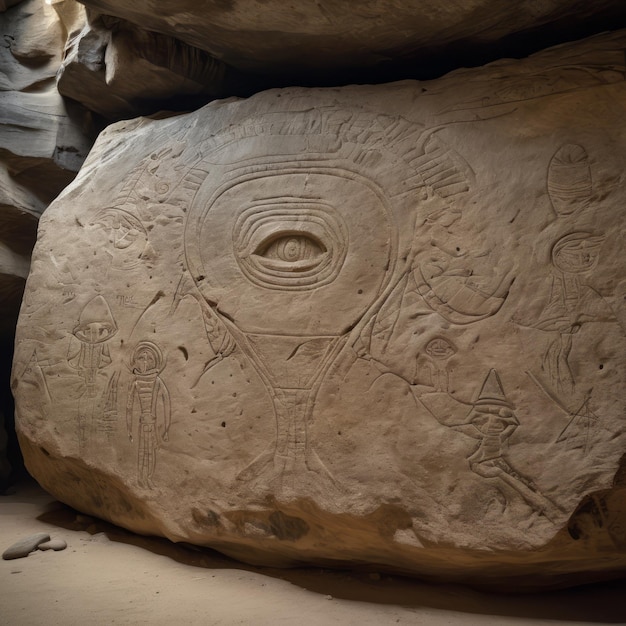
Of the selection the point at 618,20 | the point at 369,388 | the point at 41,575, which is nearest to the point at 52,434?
the point at 41,575

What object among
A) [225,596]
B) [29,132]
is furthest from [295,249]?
[29,132]

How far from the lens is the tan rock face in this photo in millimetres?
2639

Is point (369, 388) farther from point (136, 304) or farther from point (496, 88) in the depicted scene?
point (496, 88)

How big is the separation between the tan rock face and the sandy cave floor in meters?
0.11

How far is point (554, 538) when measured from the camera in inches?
98.8

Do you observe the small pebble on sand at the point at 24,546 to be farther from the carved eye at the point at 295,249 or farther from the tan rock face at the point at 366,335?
the carved eye at the point at 295,249

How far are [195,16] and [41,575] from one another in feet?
9.17

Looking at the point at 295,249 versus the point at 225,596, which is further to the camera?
the point at 295,249

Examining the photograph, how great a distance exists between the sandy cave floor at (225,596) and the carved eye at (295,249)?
4.90 ft

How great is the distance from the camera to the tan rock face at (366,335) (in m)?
2.64

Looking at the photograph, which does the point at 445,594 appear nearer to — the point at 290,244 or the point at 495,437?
the point at 495,437

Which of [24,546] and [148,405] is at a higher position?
[148,405]

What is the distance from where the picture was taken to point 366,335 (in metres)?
2.95

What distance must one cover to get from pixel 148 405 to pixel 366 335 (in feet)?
3.80
